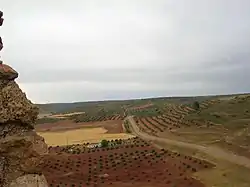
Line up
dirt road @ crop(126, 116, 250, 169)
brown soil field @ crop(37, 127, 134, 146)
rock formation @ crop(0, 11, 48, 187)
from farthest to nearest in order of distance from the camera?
1. brown soil field @ crop(37, 127, 134, 146)
2. dirt road @ crop(126, 116, 250, 169)
3. rock formation @ crop(0, 11, 48, 187)

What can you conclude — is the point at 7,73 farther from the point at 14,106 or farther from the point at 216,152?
the point at 216,152

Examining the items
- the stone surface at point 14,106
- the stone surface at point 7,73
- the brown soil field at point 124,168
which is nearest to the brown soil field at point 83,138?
the brown soil field at point 124,168

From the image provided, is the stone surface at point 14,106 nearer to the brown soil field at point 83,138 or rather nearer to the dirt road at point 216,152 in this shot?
the dirt road at point 216,152

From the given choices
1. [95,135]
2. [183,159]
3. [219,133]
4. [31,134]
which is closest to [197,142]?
[219,133]

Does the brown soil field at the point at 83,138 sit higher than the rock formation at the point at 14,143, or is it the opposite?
the rock formation at the point at 14,143

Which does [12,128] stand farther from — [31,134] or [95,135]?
[95,135]

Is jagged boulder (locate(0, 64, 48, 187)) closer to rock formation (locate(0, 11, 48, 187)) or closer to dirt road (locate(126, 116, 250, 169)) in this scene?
rock formation (locate(0, 11, 48, 187))

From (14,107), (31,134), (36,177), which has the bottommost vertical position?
(36,177)

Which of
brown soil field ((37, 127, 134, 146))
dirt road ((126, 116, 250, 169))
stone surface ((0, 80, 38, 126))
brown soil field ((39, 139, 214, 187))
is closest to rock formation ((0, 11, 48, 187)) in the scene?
stone surface ((0, 80, 38, 126))

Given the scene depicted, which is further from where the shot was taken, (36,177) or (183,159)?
(183,159)
